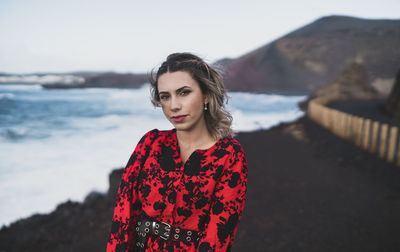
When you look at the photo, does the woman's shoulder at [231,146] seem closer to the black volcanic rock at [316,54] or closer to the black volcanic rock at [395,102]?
the black volcanic rock at [395,102]

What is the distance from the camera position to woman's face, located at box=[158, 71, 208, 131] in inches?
54.2

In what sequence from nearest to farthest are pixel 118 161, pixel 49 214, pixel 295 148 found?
pixel 49 214, pixel 295 148, pixel 118 161

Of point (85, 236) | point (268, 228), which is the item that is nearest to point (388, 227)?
point (268, 228)

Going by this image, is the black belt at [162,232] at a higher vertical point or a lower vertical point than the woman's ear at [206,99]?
lower

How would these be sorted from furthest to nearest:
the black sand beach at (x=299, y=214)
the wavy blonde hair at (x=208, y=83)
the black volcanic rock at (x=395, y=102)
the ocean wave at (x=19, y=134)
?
the ocean wave at (x=19, y=134) → the black volcanic rock at (x=395, y=102) → the black sand beach at (x=299, y=214) → the wavy blonde hair at (x=208, y=83)

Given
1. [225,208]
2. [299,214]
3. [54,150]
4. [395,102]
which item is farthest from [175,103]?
[395,102]

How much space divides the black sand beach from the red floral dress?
2260mm

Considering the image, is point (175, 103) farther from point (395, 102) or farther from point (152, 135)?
point (395, 102)

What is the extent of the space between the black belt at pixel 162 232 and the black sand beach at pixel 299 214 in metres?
2.24

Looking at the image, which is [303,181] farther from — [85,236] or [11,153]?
[11,153]

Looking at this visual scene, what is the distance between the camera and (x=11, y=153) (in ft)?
32.4

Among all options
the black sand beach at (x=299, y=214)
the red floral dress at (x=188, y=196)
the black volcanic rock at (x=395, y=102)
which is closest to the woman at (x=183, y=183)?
the red floral dress at (x=188, y=196)

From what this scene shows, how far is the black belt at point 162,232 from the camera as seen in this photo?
4.45ft

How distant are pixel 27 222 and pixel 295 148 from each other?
6.79 meters
